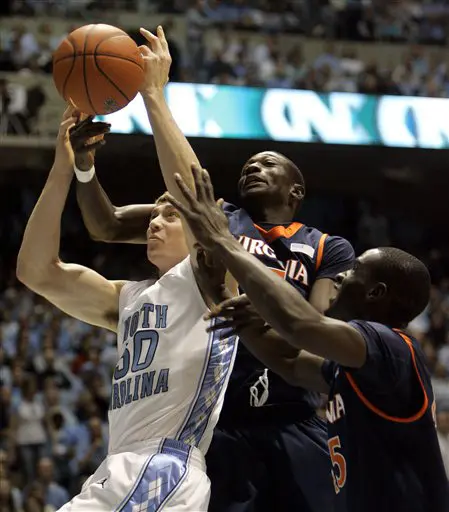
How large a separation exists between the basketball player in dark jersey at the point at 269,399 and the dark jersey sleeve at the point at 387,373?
1.05 metres

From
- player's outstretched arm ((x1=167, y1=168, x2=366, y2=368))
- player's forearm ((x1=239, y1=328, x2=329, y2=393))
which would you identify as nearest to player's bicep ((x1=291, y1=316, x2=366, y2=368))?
player's outstretched arm ((x1=167, y1=168, x2=366, y2=368))

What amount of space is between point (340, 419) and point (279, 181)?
1514 millimetres

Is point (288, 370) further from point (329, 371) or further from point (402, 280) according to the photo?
point (402, 280)

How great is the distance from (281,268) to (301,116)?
39.6 ft

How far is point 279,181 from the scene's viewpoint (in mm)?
4719

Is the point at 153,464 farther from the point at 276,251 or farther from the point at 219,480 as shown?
the point at 276,251

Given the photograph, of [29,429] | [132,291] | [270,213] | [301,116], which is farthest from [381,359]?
[301,116]

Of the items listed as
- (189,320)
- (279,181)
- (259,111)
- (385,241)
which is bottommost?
(189,320)

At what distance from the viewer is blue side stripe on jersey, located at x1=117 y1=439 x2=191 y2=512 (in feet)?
12.3

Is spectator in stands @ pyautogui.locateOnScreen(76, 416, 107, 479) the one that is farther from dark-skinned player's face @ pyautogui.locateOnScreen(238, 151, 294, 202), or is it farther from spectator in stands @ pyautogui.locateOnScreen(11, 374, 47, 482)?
dark-skinned player's face @ pyautogui.locateOnScreen(238, 151, 294, 202)

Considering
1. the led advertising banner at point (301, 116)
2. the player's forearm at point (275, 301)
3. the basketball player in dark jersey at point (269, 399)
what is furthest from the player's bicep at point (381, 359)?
the led advertising banner at point (301, 116)

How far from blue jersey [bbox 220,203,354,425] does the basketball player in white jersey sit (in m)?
0.29

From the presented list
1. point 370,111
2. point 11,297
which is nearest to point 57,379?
point 11,297

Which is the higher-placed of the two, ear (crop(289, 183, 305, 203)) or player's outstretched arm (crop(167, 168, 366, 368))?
ear (crop(289, 183, 305, 203))
